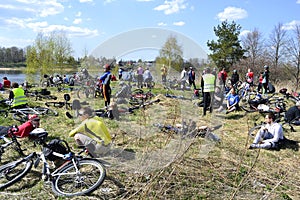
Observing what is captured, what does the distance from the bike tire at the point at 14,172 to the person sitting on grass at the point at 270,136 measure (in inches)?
179

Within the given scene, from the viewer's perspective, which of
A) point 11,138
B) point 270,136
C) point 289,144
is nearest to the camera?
point 11,138

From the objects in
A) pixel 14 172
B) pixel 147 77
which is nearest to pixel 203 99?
pixel 147 77

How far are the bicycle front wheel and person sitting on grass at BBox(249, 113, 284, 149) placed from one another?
3723 millimetres

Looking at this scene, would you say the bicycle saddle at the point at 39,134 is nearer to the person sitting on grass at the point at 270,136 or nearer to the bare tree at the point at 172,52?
the bare tree at the point at 172,52

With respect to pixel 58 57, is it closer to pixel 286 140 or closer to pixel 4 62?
pixel 4 62

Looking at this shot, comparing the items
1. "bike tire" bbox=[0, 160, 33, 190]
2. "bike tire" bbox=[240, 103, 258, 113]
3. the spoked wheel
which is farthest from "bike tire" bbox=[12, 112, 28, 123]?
"bike tire" bbox=[240, 103, 258, 113]

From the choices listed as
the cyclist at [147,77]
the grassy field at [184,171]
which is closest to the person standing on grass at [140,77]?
the cyclist at [147,77]

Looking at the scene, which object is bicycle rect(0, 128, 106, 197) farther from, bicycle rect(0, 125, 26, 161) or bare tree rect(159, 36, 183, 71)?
bare tree rect(159, 36, 183, 71)

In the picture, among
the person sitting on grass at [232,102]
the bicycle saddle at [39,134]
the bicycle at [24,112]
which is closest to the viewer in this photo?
the bicycle saddle at [39,134]

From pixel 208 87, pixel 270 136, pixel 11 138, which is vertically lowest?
pixel 270 136

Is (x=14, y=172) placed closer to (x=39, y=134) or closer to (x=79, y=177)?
(x=39, y=134)

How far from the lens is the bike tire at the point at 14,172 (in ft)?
12.8

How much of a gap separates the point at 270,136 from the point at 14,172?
17.5 ft

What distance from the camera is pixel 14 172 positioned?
411 centimetres
